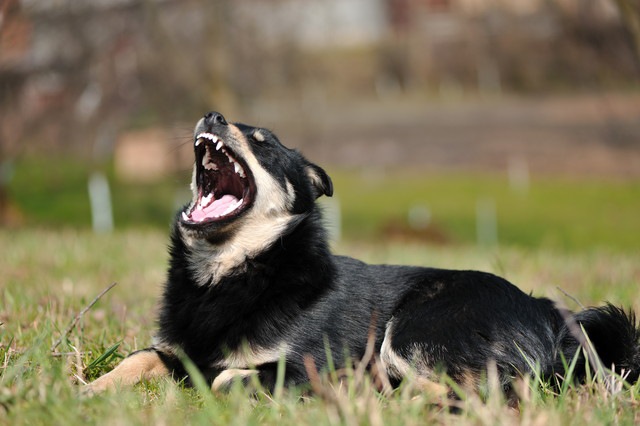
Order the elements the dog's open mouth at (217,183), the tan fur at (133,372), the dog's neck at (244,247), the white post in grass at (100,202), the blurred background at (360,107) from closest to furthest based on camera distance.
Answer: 1. the tan fur at (133,372)
2. the dog's neck at (244,247)
3. the dog's open mouth at (217,183)
4. the blurred background at (360,107)
5. the white post in grass at (100,202)

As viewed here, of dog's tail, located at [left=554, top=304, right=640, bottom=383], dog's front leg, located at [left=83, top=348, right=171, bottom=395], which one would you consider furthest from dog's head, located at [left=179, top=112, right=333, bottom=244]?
dog's tail, located at [left=554, top=304, right=640, bottom=383]

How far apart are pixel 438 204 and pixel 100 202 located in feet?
39.0

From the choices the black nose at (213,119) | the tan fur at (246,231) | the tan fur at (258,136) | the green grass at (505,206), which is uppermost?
the black nose at (213,119)

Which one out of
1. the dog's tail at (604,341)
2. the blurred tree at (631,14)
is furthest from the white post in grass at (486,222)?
the dog's tail at (604,341)

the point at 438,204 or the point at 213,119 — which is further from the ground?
the point at 213,119

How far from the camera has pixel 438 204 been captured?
27391mm

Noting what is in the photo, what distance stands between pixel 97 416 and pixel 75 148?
51.5 feet

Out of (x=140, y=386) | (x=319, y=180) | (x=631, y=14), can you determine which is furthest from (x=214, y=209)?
(x=631, y=14)

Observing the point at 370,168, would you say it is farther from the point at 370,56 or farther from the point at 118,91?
the point at 118,91

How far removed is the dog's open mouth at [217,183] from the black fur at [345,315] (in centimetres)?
10

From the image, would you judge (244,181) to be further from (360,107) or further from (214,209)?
(360,107)

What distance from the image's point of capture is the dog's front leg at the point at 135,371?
372 centimetres

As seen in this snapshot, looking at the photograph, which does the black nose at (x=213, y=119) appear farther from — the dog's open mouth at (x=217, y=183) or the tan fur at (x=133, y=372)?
the tan fur at (x=133, y=372)

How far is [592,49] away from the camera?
72.5 feet
